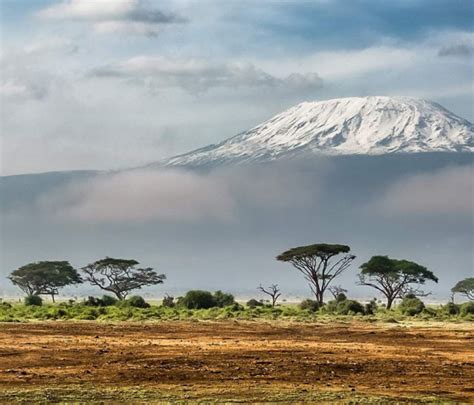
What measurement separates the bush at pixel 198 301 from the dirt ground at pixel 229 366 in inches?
1457

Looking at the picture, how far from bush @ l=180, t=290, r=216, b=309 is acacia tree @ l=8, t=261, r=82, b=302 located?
4246 centimetres

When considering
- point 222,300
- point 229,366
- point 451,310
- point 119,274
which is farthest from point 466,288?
point 229,366

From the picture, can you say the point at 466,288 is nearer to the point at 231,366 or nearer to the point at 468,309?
the point at 468,309

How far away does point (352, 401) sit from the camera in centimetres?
2211

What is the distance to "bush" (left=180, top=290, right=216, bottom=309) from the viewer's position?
7920 centimetres

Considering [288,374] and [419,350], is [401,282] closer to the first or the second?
[419,350]

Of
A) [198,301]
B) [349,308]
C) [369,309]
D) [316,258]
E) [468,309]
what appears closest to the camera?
[349,308]

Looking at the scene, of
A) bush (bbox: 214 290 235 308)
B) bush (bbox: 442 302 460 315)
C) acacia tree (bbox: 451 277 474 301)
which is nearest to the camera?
bush (bbox: 442 302 460 315)

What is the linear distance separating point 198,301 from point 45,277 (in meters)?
46.2

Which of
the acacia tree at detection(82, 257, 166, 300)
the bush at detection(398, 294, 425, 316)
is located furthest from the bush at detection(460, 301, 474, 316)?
the acacia tree at detection(82, 257, 166, 300)

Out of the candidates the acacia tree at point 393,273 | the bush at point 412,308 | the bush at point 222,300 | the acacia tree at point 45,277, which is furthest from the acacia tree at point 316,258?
the acacia tree at point 45,277

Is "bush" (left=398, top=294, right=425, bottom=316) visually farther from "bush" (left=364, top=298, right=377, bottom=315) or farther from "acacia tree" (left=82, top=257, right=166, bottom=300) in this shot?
"acacia tree" (left=82, top=257, right=166, bottom=300)

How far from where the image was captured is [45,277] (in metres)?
122

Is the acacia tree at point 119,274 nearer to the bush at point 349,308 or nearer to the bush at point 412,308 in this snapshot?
the bush at point 412,308
